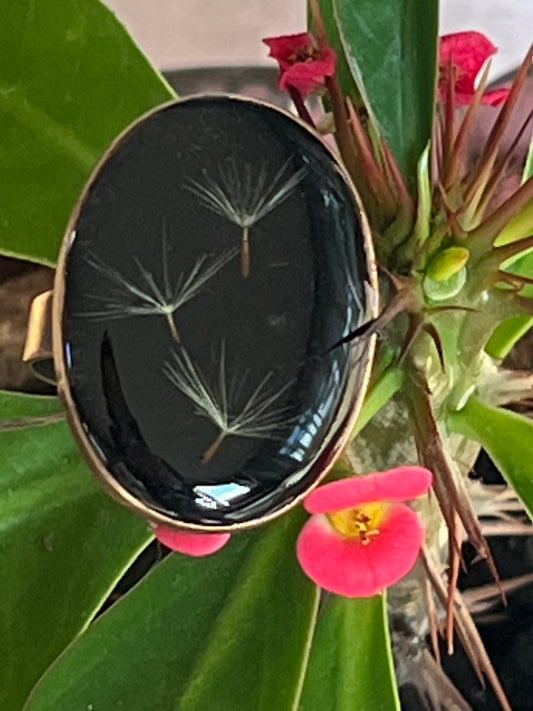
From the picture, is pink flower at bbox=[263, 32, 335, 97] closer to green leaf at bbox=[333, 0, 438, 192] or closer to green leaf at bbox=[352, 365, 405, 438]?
green leaf at bbox=[333, 0, 438, 192]

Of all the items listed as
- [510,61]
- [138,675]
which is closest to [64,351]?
[138,675]

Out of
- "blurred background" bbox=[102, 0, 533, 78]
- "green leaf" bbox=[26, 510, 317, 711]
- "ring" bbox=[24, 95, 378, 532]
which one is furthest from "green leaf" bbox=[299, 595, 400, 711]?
"blurred background" bbox=[102, 0, 533, 78]

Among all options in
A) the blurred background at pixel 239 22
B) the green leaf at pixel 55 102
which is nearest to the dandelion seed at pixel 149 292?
the green leaf at pixel 55 102

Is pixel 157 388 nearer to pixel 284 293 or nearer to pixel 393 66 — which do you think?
pixel 284 293

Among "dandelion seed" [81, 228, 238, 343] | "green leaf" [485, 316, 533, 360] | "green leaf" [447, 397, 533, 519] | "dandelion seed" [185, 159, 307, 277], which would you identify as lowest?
"green leaf" [485, 316, 533, 360]

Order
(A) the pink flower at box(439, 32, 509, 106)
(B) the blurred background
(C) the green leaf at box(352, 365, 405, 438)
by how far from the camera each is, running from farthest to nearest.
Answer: (B) the blurred background < (A) the pink flower at box(439, 32, 509, 106) < (C) the green leaf at box(352, 365, 405, 438)

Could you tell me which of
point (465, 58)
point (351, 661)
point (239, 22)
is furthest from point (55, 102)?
point (239, 22)

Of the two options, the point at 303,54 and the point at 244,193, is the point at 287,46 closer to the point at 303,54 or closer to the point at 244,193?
the point at 303,54
